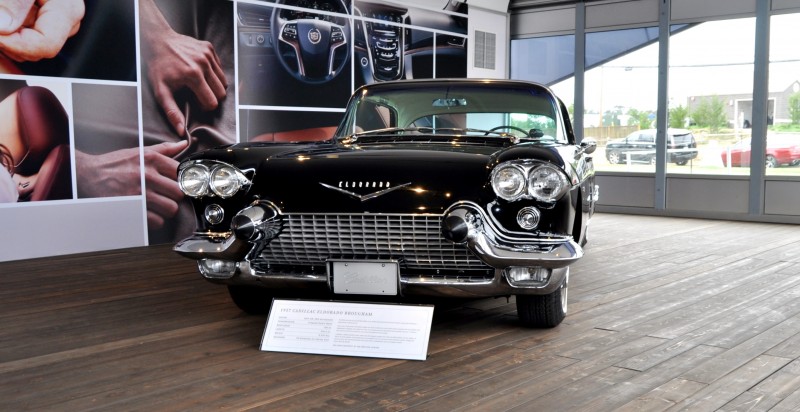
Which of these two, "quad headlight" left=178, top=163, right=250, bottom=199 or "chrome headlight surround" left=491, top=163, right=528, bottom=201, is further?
"quad headlight" left=178, top=163, right=250, bottom=199

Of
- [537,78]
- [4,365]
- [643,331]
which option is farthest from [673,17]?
[4,365]

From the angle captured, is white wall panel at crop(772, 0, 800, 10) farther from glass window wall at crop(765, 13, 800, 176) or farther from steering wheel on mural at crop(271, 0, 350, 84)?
steering wheel on mural at crop(271, 0, 350, 84)

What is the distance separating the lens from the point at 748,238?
7.36m

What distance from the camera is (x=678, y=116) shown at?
9.81 metres

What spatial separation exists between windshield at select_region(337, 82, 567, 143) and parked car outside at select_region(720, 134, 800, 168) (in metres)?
6.04

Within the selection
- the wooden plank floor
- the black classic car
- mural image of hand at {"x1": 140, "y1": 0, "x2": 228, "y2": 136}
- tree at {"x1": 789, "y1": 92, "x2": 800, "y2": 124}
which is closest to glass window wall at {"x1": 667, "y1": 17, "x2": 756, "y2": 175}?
tree at {"x1": 789, "y1": 92, "x2": 800, "y2": 124}

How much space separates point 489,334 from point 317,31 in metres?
5.63

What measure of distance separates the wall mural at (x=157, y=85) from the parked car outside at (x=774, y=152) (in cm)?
463

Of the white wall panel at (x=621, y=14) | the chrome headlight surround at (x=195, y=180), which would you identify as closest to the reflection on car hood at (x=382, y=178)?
the chrome headlight surround at (x=195, y=180)

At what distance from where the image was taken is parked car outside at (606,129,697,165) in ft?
32.0

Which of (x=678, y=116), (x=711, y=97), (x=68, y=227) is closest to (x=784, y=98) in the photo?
(x=711, y=97)

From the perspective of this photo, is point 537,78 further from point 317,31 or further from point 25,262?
point 25,262

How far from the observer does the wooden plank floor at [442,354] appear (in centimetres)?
255

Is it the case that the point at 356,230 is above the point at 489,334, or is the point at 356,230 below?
above
